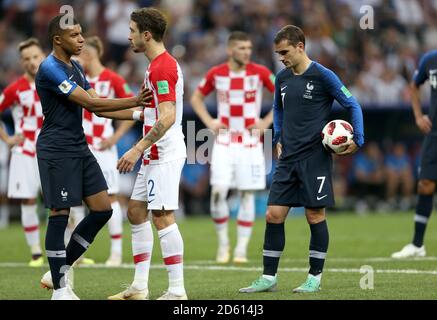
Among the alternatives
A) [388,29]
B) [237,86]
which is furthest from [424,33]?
[237,86]

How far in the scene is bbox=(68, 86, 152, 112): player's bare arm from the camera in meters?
7.83

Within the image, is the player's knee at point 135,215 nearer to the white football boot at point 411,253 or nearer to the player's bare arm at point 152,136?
the player's bare arm at point 152,136

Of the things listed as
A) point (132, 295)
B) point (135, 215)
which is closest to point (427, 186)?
point (135, 215)

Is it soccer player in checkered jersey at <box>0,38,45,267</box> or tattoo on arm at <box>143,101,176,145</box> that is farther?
soccer player in checkered jersey at <box>0,38,45,267</box>

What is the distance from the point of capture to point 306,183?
8578 millimetres

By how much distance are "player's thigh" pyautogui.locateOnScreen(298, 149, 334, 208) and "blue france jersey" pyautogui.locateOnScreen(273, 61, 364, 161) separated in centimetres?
8

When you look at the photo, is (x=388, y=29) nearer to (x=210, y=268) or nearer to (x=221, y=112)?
(x=221, y=112)

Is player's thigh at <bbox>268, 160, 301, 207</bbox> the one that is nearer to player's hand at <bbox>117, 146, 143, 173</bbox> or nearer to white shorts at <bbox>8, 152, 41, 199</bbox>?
player's hand at <bbox>117, 146, 143, 173</bbox>

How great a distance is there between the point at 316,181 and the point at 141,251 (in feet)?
5.52

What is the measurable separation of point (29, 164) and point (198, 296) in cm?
449

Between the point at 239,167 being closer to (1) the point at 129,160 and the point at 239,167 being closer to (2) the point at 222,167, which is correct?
(2) the point at 222,167

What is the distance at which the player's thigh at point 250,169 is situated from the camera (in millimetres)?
12289

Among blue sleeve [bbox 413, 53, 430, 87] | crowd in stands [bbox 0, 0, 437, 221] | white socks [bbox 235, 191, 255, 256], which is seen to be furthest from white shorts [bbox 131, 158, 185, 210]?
crowd in stands [bbox 0, 0, 437, 221]

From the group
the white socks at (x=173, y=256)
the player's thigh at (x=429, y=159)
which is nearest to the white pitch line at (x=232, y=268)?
the player's thigh at (x=429, y=159)
